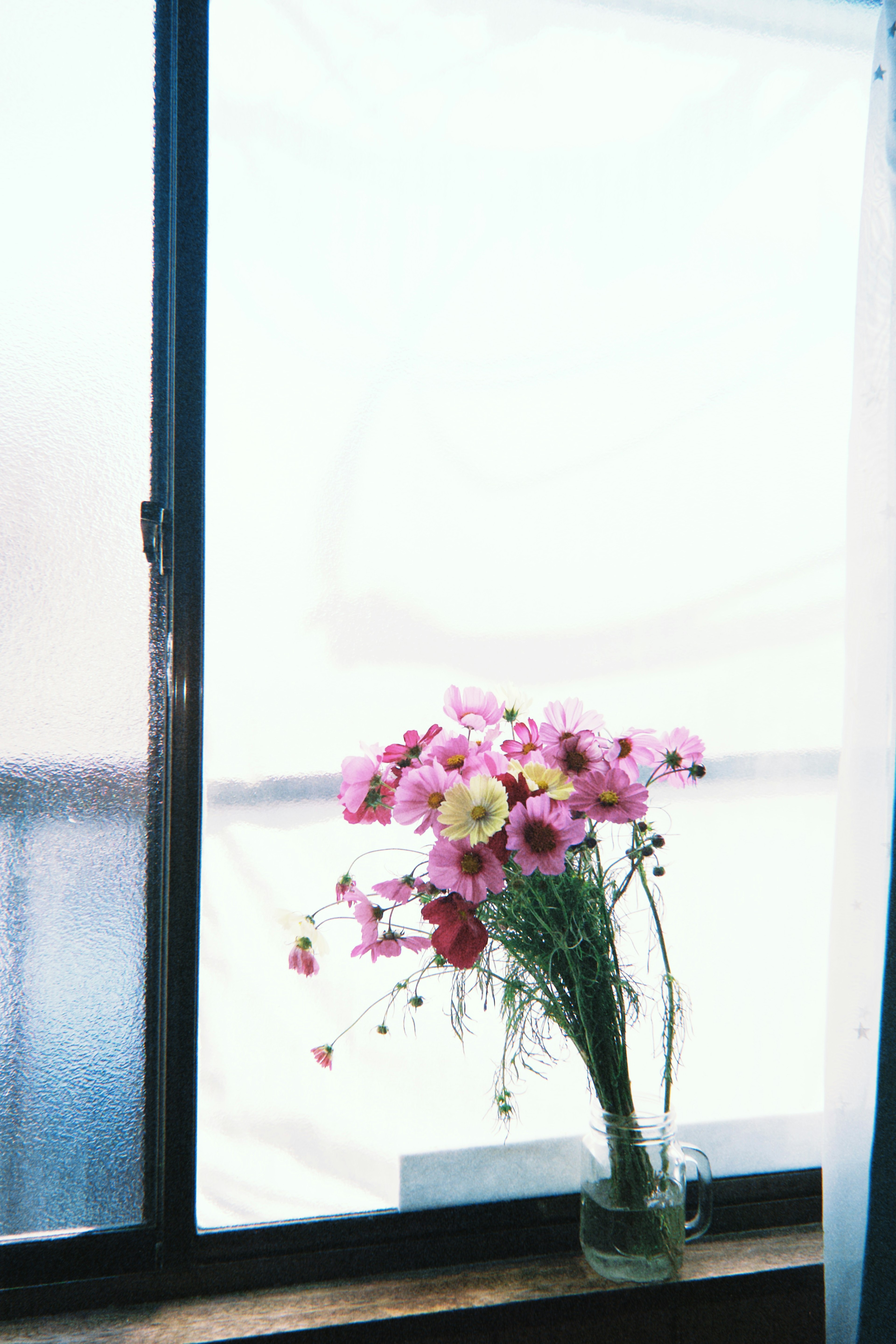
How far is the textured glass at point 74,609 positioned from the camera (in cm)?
103

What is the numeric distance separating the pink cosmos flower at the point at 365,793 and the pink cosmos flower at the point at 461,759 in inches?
2.5

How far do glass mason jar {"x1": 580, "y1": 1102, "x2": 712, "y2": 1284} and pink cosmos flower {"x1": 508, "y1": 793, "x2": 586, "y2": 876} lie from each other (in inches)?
13.4

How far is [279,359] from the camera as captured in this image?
1.13 meters

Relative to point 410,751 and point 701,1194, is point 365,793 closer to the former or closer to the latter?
point 410,751

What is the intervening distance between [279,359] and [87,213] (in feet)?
0.98

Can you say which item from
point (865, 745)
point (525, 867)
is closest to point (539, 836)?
point (525, 867)

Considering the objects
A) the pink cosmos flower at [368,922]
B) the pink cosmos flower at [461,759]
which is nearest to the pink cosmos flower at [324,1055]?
the pink cosmos flower at [368,922]

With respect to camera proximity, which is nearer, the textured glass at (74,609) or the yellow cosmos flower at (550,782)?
the yellow cosmos flower at (550,782)

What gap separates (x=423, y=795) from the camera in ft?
2.70

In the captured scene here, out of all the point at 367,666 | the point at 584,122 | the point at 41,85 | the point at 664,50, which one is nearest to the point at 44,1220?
the point at 367,666

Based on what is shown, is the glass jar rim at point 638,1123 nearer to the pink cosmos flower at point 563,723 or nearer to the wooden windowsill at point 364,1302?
the wooden windowsill at point 364,1302

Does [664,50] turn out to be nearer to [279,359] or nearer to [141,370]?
[279,359]

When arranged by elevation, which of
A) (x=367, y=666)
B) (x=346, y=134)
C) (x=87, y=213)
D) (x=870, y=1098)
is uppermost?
(x=346, y=134)

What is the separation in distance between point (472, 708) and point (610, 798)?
0.17 m
